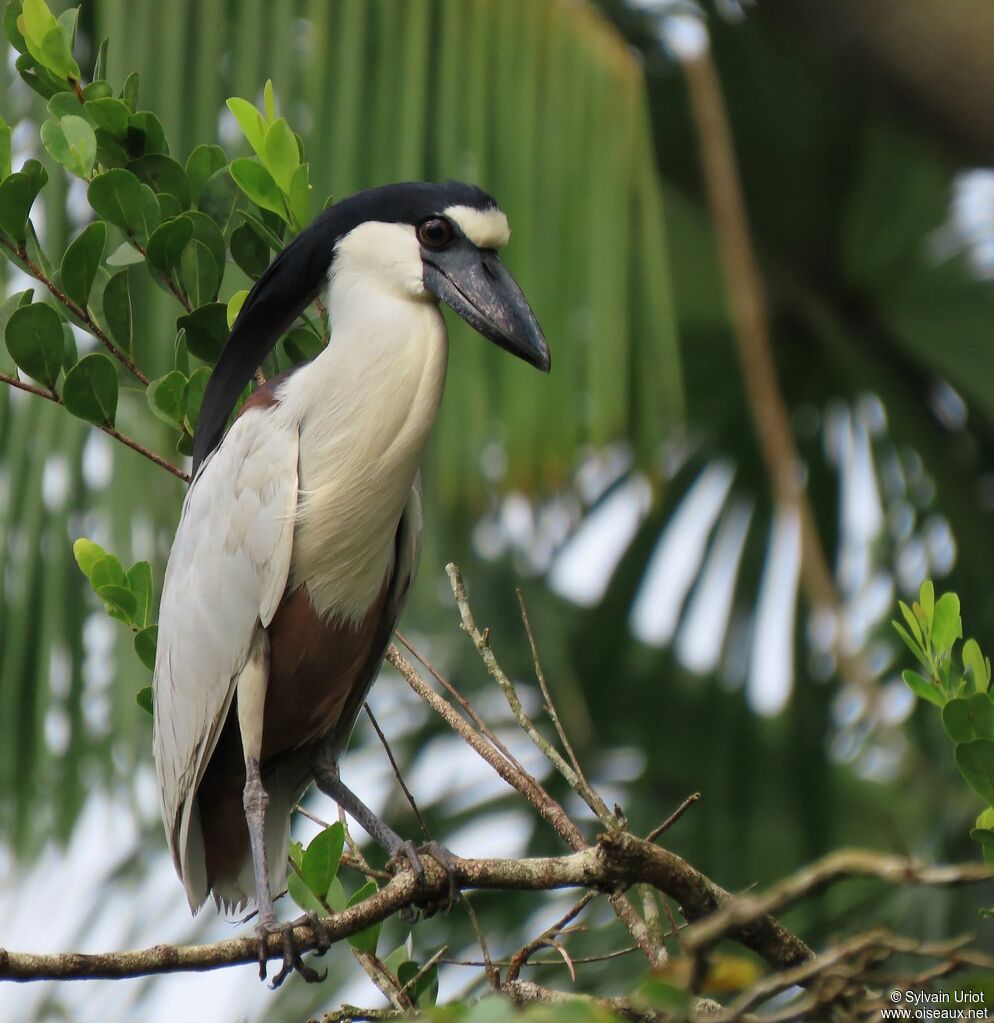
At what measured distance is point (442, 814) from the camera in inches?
195

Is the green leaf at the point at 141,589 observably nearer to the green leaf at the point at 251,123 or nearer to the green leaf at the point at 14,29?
the green leaf at the point at 251,123

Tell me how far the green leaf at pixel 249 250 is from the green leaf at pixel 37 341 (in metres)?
0.38

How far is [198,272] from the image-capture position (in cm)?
208

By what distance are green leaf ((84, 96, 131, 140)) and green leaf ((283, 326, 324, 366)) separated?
0.51m

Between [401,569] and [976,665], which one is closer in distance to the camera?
[976,665]

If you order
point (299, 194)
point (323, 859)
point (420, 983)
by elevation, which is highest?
point (299, 194)

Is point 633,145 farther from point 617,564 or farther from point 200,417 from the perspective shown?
point 617,564

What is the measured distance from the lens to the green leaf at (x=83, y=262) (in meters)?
1.96

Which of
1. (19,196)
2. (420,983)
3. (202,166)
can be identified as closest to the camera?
(420,983)

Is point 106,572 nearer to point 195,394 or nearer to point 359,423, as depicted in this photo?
point 195,394

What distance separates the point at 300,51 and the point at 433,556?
117cm

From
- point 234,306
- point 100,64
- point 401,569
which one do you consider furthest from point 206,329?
point 401,569

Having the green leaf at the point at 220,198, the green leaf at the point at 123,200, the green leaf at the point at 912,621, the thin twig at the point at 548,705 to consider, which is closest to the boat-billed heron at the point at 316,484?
the green leaf at the point at 220,198

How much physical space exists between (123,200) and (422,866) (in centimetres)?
98
